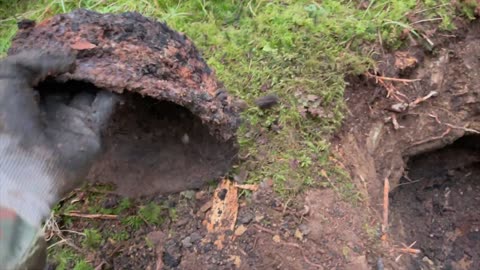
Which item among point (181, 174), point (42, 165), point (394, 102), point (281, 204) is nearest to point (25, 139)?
point (42, 165)

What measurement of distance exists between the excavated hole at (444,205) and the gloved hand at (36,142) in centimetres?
186

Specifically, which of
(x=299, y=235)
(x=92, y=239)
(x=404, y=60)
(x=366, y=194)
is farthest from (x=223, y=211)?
(x=404, y=60)

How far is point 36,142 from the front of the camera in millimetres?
1486

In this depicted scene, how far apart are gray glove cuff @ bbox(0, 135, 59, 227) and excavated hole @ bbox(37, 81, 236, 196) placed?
60 centimetres

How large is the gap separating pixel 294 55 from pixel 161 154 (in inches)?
33.4

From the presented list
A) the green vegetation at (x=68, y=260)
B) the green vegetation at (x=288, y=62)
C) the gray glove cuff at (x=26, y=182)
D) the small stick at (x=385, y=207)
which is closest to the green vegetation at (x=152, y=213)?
the green vegetation at (x=288, y=62)

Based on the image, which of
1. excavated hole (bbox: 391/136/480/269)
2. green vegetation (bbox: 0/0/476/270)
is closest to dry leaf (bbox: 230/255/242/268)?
green vegetation (bbox: 0/0/476/270)

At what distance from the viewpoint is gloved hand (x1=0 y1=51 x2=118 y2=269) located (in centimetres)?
130

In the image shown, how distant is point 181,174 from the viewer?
2223mm

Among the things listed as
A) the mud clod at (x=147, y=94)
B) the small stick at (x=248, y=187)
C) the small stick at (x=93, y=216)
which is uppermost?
the mud clod at (x=147, y=94)

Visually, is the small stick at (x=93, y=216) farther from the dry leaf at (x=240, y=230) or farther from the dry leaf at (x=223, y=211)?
the dry leaf at (x=240, y=230)

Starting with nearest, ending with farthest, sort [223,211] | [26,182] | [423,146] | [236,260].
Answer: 1. [26,182]
2. [236,260]
3. [223,211]
4. [423,146]

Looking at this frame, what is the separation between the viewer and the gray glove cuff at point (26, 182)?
52.3 inches

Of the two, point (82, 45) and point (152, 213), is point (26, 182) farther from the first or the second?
point (152, 213)
